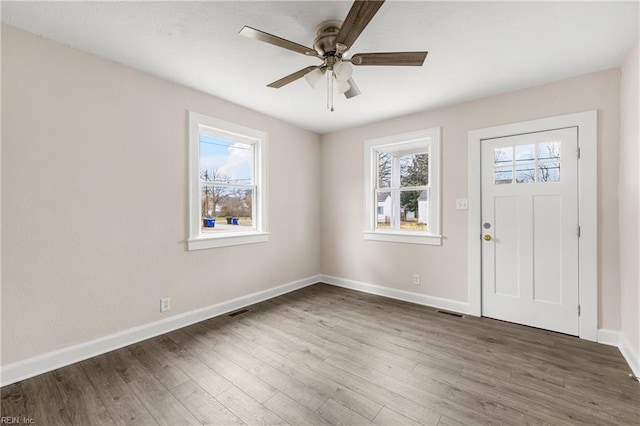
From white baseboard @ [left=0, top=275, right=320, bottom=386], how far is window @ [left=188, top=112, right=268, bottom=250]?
743 millimetres

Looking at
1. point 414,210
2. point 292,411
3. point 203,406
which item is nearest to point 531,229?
point 414,210

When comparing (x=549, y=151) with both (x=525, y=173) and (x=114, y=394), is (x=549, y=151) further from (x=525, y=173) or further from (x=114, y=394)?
(x=114, y=394)

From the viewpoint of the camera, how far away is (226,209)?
3.48 meters

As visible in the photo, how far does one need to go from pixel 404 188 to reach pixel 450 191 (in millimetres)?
643

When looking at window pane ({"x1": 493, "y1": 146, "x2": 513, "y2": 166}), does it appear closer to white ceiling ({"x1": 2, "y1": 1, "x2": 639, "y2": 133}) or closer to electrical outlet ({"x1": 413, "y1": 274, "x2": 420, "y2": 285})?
white ceiling ({"x1": 2, "y1": 1, "x2": 639, "y2": 133})

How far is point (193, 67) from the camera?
99.4 inches

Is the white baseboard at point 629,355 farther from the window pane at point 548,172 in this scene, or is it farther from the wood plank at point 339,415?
the wood plank at point 339,415

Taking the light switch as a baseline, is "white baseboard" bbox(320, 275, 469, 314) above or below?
below

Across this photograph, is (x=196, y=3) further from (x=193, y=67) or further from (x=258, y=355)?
(x=258, y=355)

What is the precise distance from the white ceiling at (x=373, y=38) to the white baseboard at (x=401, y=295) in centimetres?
251

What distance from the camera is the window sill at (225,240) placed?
119 inches

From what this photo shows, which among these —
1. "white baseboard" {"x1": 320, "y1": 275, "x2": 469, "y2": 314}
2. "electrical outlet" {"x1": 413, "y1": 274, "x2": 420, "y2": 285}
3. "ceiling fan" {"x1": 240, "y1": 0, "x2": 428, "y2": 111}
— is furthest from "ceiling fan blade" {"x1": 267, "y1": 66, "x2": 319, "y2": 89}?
"white baseboard" {"x1": 320, "y1": 275, "x2": 469, "y2": 314}

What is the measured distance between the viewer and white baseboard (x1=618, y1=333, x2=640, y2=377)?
2.04 metres

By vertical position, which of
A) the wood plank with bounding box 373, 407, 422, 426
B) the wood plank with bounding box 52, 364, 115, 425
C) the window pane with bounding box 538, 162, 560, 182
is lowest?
the wood plank with bounding box 373, 407, 422, 426
